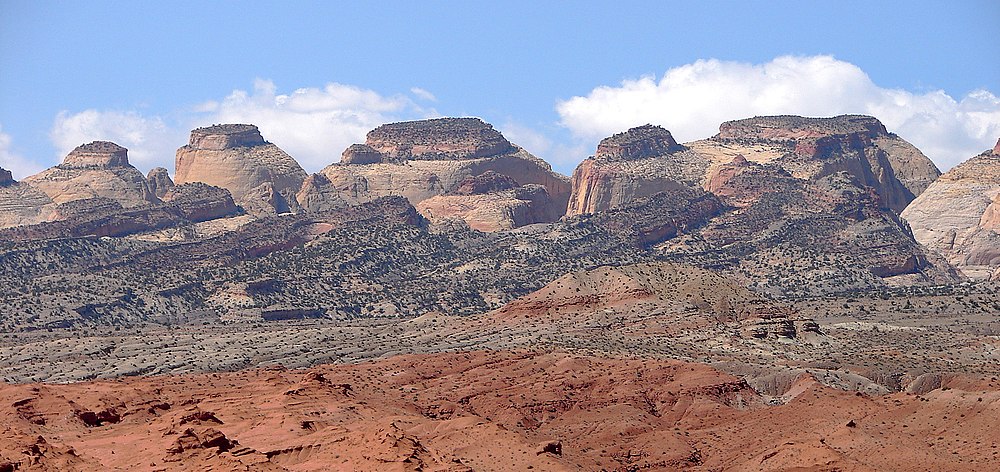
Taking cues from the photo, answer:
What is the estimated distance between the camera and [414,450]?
57.3 metres

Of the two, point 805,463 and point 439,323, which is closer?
point 805,463

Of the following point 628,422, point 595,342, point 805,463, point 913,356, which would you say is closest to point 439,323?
point 595,342

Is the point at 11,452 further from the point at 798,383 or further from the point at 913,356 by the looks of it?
the point at 913,356

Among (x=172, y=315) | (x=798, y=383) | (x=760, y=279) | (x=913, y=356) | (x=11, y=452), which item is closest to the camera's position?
(x=11, y=452)

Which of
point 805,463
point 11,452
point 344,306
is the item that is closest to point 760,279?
point 344,306

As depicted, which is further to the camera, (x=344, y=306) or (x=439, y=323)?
(x=344, y=306)

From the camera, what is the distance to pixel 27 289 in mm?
164375

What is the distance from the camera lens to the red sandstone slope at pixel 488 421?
2317 inches

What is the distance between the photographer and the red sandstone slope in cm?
5884

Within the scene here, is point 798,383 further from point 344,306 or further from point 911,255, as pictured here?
point 911,255

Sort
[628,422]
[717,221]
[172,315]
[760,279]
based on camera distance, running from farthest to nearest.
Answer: [717,221], [760,279], [172,315], [628,422]

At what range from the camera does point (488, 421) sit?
6894 cm

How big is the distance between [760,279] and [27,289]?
6428 centimetres

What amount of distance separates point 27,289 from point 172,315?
17353mm
